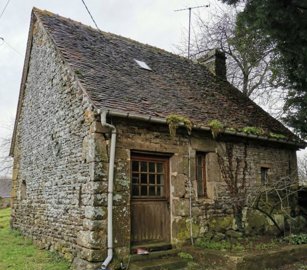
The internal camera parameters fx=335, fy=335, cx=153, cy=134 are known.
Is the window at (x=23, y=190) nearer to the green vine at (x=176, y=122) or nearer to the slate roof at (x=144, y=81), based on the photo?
the slate roof at (x=144, y=81)

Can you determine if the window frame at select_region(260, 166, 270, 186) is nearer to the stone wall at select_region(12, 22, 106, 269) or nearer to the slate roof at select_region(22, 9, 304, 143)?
the slate roof at select_region(22, 9, 304, 143)

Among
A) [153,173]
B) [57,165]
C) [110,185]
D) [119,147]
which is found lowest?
[110,185]

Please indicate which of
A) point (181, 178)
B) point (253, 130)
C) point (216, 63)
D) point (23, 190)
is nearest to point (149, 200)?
point (181, 178)

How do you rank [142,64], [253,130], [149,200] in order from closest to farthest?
[149,200] < [253,130] < [142,64]

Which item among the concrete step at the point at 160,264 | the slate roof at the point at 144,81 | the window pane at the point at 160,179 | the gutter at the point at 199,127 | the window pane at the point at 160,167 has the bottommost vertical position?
the concrete step at the point at 160,264

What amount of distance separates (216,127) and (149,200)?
2.48 meters

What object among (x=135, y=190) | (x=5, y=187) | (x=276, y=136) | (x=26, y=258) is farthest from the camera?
(x=5, y=187)

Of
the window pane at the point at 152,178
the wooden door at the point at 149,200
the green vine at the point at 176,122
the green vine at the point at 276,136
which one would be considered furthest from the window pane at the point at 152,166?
the green vine at the point at 276,136

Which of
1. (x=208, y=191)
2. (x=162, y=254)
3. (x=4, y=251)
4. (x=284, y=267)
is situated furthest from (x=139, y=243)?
(x=4, y=251)

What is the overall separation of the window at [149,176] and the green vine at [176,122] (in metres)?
0.76

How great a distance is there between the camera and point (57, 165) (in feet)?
27.9

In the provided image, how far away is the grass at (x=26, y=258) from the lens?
279 inches

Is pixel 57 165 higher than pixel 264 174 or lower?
higher

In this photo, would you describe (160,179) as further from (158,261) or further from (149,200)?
(158,261)
